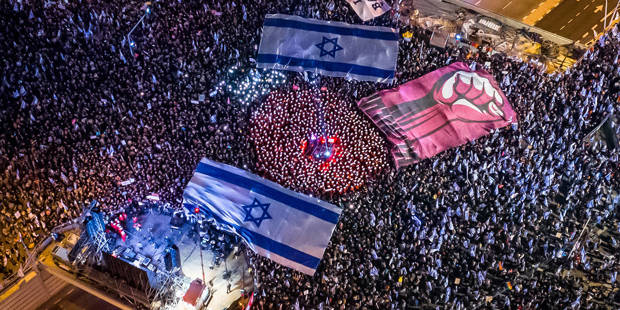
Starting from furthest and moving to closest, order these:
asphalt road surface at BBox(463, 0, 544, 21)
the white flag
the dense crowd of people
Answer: asphalt road surface at BBox(463, 0, 544, 21), the white flag, the dense crowd of people

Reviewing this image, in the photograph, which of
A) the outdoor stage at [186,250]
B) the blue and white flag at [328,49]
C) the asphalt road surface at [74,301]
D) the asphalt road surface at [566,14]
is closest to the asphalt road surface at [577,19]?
the asphalt road surface at [566,14]

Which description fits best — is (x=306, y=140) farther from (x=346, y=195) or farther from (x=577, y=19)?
(x=577, y=19)

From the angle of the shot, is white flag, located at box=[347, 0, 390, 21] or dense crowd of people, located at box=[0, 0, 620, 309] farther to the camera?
white flag, located at box=[347, 0, 390, 21]

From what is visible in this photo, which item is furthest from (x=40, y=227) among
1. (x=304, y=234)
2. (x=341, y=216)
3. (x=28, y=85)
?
(x=341, y=216)

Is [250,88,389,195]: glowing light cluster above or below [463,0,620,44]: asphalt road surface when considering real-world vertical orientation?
below

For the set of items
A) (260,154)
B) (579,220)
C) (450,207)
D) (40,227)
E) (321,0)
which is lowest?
(40,227)

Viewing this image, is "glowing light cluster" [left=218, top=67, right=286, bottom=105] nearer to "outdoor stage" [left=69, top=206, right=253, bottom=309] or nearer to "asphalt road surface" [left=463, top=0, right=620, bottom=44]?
"outdoor stage" [left=69, top=206, right=253, bottom=309]

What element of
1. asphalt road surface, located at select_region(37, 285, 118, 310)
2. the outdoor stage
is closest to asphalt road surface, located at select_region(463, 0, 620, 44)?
the outdoor stage

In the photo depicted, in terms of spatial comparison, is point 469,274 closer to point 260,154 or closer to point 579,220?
point 579,220
